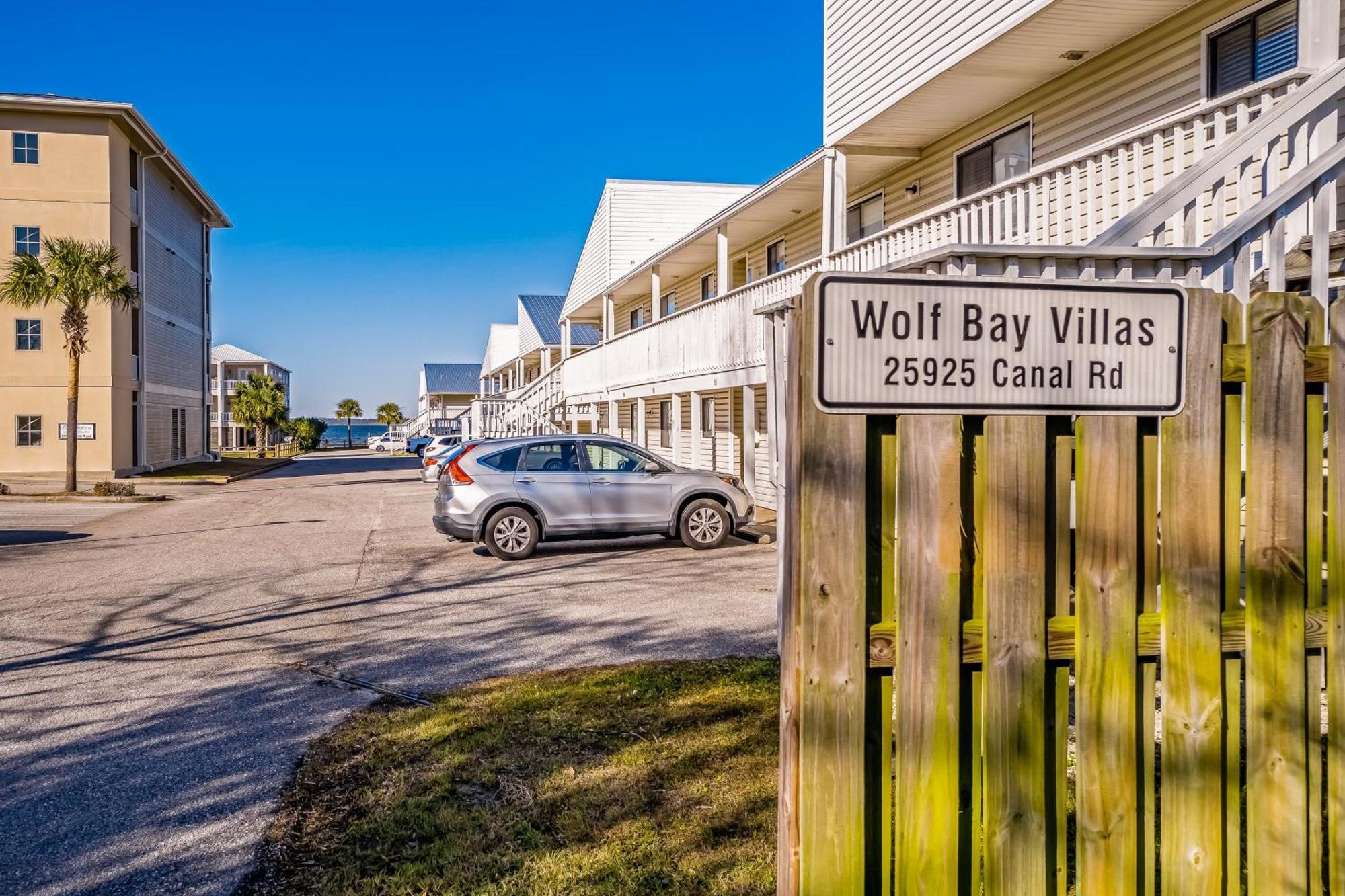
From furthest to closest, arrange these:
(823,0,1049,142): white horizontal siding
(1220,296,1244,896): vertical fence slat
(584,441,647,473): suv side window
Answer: (584,441,647,473): suv side window → (823,0,1049,142): white horizontal siding → (1220,296,1244,896): vertical fence slat

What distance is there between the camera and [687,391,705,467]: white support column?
64.1ft


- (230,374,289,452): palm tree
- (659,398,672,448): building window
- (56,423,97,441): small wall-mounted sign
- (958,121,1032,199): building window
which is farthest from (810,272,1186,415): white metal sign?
(230,374,289,452): palm tree

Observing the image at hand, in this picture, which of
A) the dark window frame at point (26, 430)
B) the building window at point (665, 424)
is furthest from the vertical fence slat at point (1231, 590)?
the dark window frame at point (26, 430)

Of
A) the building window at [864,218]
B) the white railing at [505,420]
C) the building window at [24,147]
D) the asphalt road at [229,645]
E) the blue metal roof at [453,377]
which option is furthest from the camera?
the blue metal roof at [453,377]

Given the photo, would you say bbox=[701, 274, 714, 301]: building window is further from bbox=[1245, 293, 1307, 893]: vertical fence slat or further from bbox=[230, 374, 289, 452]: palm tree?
bbox=[230, 374, 289, 452]: palm tree

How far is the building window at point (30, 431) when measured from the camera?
30.7 metres

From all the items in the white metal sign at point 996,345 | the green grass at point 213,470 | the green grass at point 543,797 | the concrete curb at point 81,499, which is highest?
the white metal sign at point 996,345

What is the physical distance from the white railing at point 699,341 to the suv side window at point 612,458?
2341mm

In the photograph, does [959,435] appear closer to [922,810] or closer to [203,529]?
[922,810]

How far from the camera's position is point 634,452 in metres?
13.3

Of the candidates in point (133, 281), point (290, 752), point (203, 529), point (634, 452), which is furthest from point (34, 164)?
point (290, 752)

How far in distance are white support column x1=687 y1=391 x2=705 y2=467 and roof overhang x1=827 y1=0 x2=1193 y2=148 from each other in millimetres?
6437

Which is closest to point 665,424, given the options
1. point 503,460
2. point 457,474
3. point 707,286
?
point 707,286

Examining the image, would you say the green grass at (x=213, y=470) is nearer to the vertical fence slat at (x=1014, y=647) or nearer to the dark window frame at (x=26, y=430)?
the dark window frame at (x=26, y=430)
